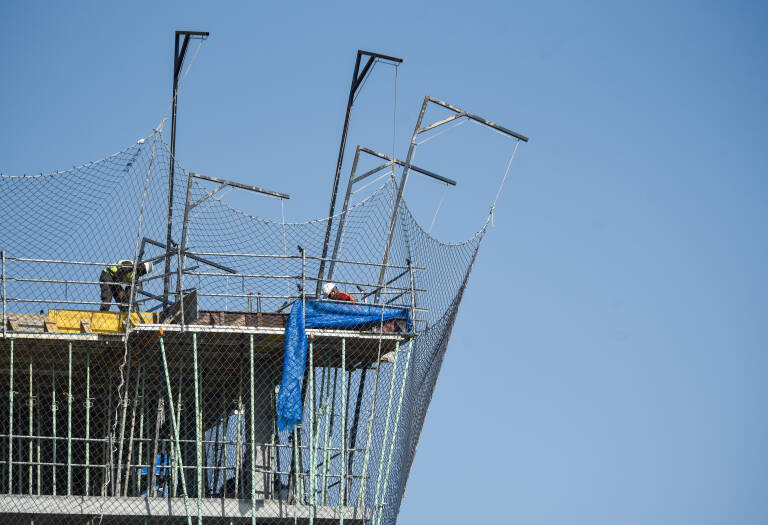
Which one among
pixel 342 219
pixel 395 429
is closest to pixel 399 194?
pixel 342 219

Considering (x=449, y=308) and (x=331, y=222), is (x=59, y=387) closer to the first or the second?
(x=331, y=222)

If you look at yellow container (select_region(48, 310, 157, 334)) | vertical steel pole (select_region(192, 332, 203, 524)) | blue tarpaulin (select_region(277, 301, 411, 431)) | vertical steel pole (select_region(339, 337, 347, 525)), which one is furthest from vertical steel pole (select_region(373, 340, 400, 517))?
yellow container (select_region(48, 310, 157, 334))

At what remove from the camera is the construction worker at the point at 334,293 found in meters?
22.4

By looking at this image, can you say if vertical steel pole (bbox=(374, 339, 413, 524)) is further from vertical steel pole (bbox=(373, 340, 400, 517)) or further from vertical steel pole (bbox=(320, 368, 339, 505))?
vertical steel pole (bbox=(320, 368, 339, 505))

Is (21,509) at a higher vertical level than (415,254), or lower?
lower

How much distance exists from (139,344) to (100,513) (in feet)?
11.3

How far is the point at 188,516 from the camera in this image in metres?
20.2

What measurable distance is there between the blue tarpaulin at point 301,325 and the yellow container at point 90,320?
333cm

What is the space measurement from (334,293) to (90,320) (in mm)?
5105

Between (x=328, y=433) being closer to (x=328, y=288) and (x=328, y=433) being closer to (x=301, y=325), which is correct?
(x=301, y=325)

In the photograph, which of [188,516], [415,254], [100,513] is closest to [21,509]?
[100,513]

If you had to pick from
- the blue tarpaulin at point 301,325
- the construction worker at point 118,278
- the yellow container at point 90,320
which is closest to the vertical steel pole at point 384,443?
the blue tarpaulin at point 301,325

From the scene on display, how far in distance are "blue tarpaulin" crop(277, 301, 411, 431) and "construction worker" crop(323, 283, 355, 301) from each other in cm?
72

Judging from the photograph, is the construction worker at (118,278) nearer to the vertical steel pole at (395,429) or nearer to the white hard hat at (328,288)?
the white hard hat at (328,288)
